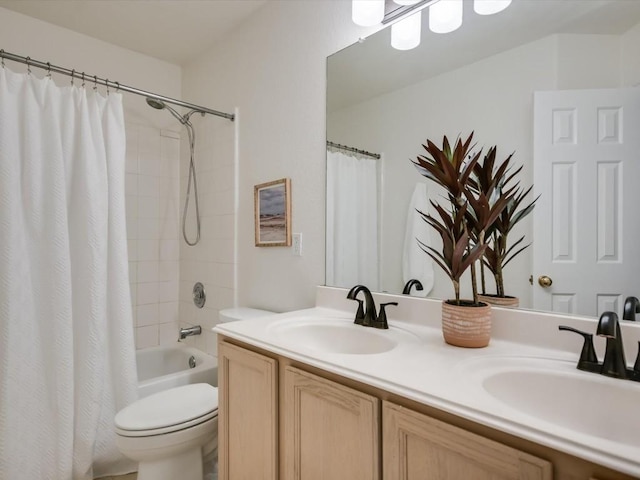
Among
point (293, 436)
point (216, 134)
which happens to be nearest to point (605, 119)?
point (293, 436)

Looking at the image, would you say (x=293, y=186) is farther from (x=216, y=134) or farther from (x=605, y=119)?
(x=605, y=119)

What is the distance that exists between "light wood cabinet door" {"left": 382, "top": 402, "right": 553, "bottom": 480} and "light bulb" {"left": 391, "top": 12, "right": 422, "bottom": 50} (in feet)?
4.36

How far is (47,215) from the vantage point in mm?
1622

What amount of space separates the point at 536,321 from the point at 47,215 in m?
2.03

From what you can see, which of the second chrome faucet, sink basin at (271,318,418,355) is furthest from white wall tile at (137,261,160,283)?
the second chrome faucet

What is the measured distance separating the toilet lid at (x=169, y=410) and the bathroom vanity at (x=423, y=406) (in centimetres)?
27

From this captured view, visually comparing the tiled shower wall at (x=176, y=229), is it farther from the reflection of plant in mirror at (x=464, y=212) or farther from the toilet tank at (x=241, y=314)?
the reflection of plant in mirror at (x=464, y=212)

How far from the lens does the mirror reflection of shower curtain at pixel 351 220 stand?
1.52m

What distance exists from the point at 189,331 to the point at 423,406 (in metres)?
1.94

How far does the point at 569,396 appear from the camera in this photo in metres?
0.80

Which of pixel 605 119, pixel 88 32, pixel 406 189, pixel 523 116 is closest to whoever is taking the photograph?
pixel 605 119

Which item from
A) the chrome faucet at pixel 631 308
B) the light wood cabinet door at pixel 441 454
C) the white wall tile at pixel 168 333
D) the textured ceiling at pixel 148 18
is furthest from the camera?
the white wall tile at pixel 168 333

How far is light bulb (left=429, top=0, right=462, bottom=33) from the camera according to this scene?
1267mm

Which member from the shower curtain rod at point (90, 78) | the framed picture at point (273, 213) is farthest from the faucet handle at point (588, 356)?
the shower curtain rod at point (90, 78)
